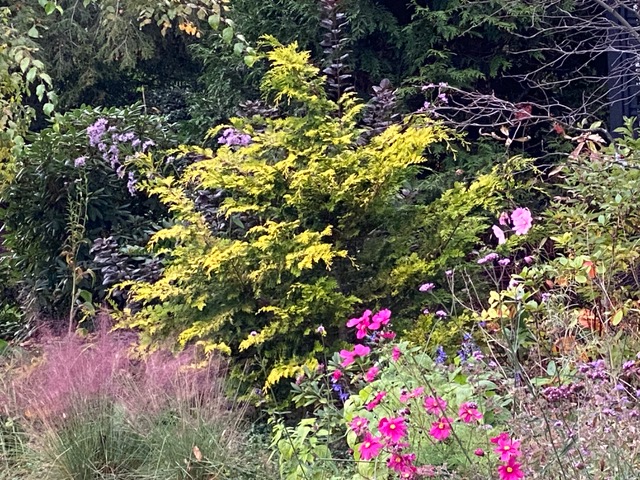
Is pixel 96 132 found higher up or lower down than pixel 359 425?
higher up

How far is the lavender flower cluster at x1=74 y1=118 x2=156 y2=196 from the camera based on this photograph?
4.89 m

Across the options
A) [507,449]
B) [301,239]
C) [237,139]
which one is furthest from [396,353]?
[237,139]

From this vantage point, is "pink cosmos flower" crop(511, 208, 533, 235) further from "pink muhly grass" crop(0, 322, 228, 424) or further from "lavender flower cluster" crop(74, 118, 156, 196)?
"lavender flower cluster" crop(74, 118, 156, 196)

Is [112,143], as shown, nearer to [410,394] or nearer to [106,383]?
[106,383]

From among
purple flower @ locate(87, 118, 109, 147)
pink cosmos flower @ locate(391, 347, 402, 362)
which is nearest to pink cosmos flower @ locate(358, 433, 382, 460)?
pink cosmos flower @ locate(391, 347, 402, 362)

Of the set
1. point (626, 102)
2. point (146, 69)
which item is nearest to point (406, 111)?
point (626, 102)

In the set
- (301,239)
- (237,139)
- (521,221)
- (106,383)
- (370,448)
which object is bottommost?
(106,383)

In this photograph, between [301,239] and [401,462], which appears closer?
[401,462]

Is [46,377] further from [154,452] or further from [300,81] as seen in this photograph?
[300,81]

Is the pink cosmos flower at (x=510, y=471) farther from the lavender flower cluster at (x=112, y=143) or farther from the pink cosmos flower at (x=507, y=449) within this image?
the lavender flower cluster at (x=112, y=143)

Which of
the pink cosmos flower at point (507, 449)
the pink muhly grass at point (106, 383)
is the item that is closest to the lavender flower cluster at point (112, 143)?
the pink muhly grass at point (106, 383)

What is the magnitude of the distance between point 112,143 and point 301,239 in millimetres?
1991

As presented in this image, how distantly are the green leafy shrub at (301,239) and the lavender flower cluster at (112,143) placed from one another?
0.89 m

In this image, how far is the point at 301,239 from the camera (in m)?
3.67
